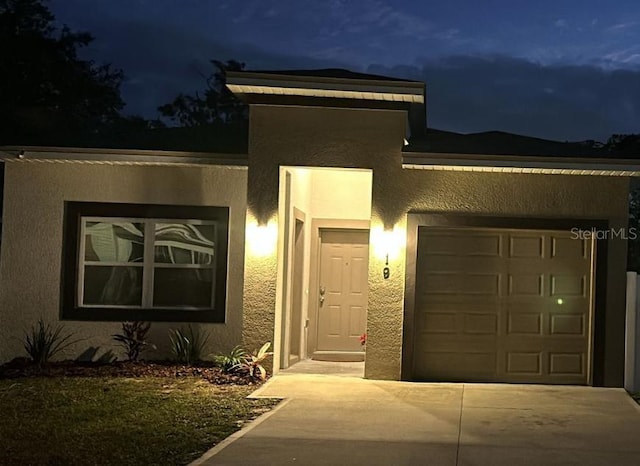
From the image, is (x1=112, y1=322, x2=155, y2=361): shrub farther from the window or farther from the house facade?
the house facade

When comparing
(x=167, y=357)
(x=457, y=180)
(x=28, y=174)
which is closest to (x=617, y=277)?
(x=457, y=180)

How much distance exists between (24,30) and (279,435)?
84.1 ft

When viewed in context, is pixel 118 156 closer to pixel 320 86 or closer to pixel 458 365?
pixel 320 86

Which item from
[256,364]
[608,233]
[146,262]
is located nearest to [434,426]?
[256,364]

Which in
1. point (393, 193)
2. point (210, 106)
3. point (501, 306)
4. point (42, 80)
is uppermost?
point (210, 106)

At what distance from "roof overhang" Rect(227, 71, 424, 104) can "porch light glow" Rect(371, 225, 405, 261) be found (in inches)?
73.6

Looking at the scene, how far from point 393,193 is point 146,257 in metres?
4.18

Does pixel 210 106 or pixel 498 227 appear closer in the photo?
pixel 498 227

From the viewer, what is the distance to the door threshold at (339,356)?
14.7 meters

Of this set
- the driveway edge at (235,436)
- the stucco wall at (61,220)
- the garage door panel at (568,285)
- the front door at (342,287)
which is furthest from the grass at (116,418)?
the garage door panel at (568,285)

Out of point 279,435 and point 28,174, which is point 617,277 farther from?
point 28,174

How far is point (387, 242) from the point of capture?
12.3m

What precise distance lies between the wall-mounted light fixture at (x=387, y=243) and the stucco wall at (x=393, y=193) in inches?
2.3

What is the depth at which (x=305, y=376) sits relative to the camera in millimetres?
12523
